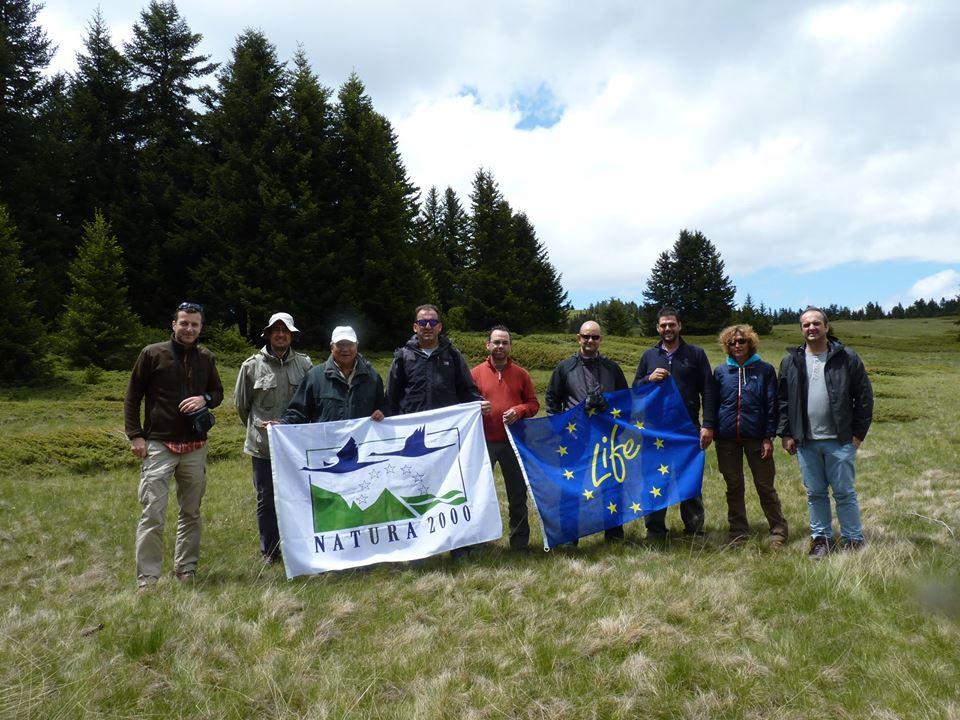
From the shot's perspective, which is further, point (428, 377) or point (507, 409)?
point (507, 409)

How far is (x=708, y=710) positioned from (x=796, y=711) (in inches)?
17.8

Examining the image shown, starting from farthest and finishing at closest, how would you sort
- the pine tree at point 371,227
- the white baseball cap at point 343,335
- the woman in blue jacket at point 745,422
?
the pine tree at point 371,227
the woman in blue jacket at point 745,422
the white baseball cap at point 343,335

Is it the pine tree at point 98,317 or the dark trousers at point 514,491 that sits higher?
the pine tree at point 98,317

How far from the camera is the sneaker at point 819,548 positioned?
19.3 feet

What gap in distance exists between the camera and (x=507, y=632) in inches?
171

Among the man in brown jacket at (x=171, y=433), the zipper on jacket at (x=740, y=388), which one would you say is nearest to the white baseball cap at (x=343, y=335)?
the man in brown jacket at (x=171, y=433)

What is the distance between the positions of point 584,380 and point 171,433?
4166 millimetres

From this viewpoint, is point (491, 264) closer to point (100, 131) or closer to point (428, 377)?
point (100, 131)

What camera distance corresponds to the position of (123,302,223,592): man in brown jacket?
18.6 feet

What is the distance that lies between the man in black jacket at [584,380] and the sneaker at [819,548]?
1.83 metres

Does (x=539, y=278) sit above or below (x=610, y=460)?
above

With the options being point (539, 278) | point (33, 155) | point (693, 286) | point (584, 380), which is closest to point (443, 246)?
point (539, 278)

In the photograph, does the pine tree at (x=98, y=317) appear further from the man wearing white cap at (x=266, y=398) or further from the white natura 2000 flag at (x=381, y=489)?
the white natura 2000 flag at (x=381, y=489)

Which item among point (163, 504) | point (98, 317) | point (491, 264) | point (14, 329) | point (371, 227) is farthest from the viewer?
point (491, 264)
